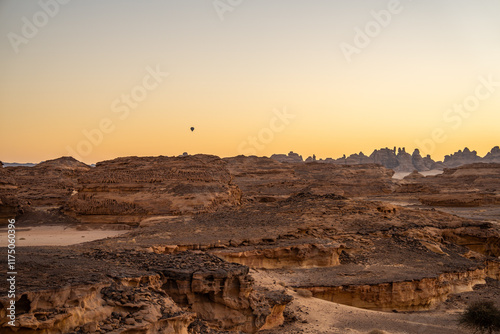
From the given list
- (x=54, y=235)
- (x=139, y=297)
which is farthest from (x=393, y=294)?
(x=54, y=235)

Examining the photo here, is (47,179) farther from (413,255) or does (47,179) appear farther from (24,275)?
(24,275)

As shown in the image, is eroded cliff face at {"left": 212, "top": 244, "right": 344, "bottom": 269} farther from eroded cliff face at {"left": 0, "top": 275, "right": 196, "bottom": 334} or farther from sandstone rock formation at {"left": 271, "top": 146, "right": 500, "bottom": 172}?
sandstone rock formation at {"left": 271, "top": 146, "right": 500, "bottom": 172}

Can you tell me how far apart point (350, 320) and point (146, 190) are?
19035 millimetres

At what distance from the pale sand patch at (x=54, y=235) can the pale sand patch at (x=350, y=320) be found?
11.6m

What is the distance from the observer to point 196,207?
29.8 m

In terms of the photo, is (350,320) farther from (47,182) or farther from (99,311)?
(47,182)

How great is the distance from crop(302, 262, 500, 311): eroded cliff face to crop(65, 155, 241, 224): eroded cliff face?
46.2ft

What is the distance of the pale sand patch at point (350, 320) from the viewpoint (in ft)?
45.9

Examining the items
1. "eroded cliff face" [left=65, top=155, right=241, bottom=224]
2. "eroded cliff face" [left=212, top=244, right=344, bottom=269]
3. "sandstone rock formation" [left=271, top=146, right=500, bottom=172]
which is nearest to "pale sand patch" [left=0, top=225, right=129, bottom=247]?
"eroded cliff face" [left=65, top=155, right=241, bottom=224]

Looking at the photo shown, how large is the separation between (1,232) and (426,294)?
22.4 m

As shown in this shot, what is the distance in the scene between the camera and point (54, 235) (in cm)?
2656

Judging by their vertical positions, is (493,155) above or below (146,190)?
above

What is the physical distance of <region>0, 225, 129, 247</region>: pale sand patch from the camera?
23.3m

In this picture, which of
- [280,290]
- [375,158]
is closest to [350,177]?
[280,290]
